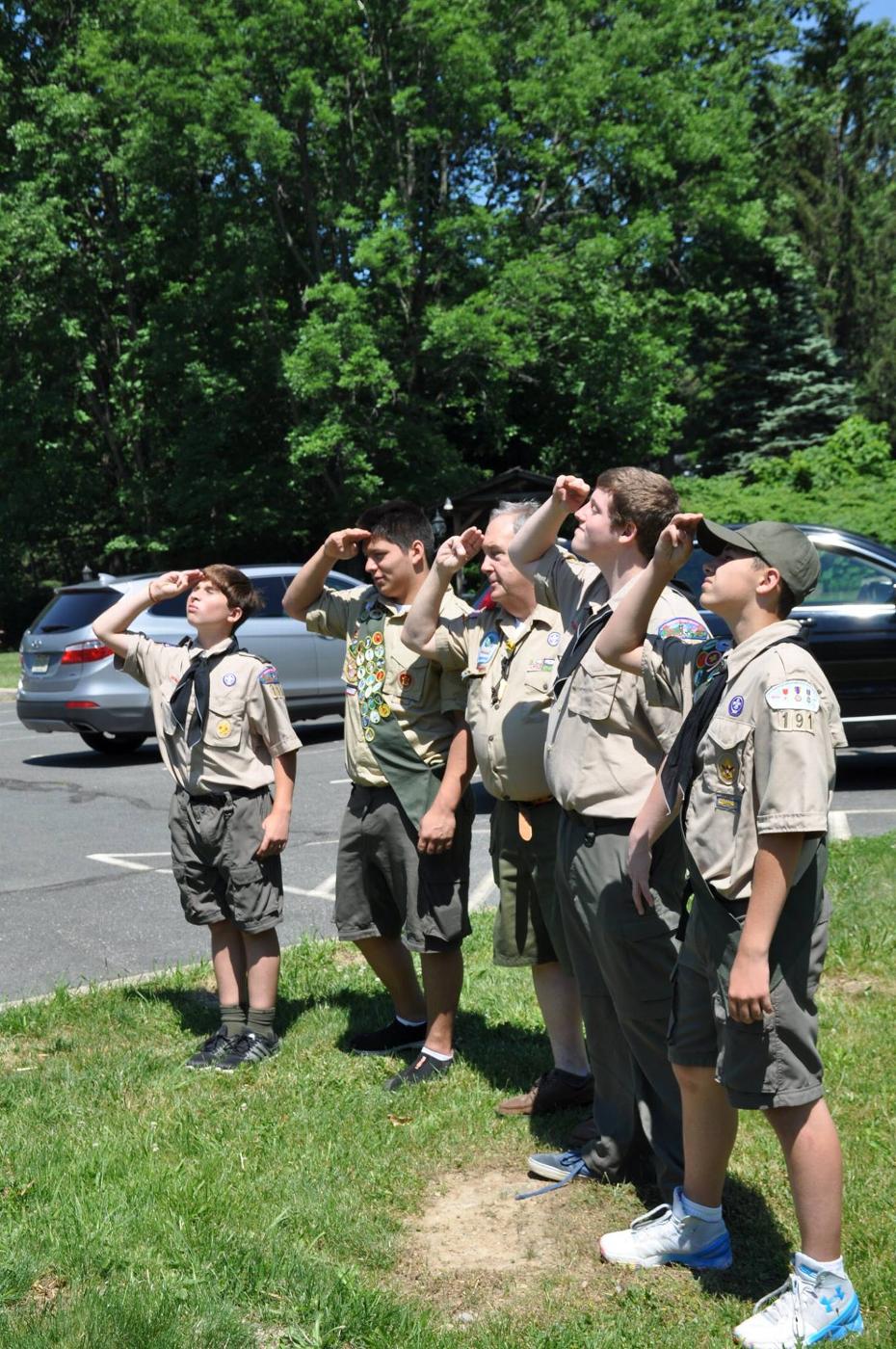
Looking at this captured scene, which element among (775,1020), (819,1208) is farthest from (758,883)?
(819,1208)

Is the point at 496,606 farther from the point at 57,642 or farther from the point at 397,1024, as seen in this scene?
the point at 57,642

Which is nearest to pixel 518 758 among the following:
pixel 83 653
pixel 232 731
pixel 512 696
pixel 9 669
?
pixel 512 696

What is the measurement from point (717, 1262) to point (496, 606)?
2062mm

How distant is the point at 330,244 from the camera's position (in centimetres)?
2827

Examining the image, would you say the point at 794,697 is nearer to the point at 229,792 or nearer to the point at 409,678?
the point at 409,678

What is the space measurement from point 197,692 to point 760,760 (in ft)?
9.04

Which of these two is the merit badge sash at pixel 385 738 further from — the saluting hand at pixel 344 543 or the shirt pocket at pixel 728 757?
the shirt pocket at pixel 728 757

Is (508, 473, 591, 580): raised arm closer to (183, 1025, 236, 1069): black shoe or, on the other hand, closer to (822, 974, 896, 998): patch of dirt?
(183, 1025, 236, 1069): black shoe

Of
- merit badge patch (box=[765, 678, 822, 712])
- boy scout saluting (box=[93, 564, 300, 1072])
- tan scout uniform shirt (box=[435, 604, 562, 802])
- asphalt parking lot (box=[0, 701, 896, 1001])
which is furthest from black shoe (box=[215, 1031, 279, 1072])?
merit badge patch (box=[765, 678, 822, 712])

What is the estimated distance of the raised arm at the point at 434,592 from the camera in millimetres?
4223

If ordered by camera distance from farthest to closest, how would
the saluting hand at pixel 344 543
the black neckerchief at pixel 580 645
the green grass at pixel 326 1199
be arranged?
the saluting hand at pixel 344 543 → the black neckerchief at pixel 580 645 → the green grass at pixel 326 1199

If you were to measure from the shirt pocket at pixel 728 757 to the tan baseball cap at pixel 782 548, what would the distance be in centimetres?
32

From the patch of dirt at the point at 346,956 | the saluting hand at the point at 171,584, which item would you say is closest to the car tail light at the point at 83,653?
the patch of dirt at the point at 346,956

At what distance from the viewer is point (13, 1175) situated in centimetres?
392
